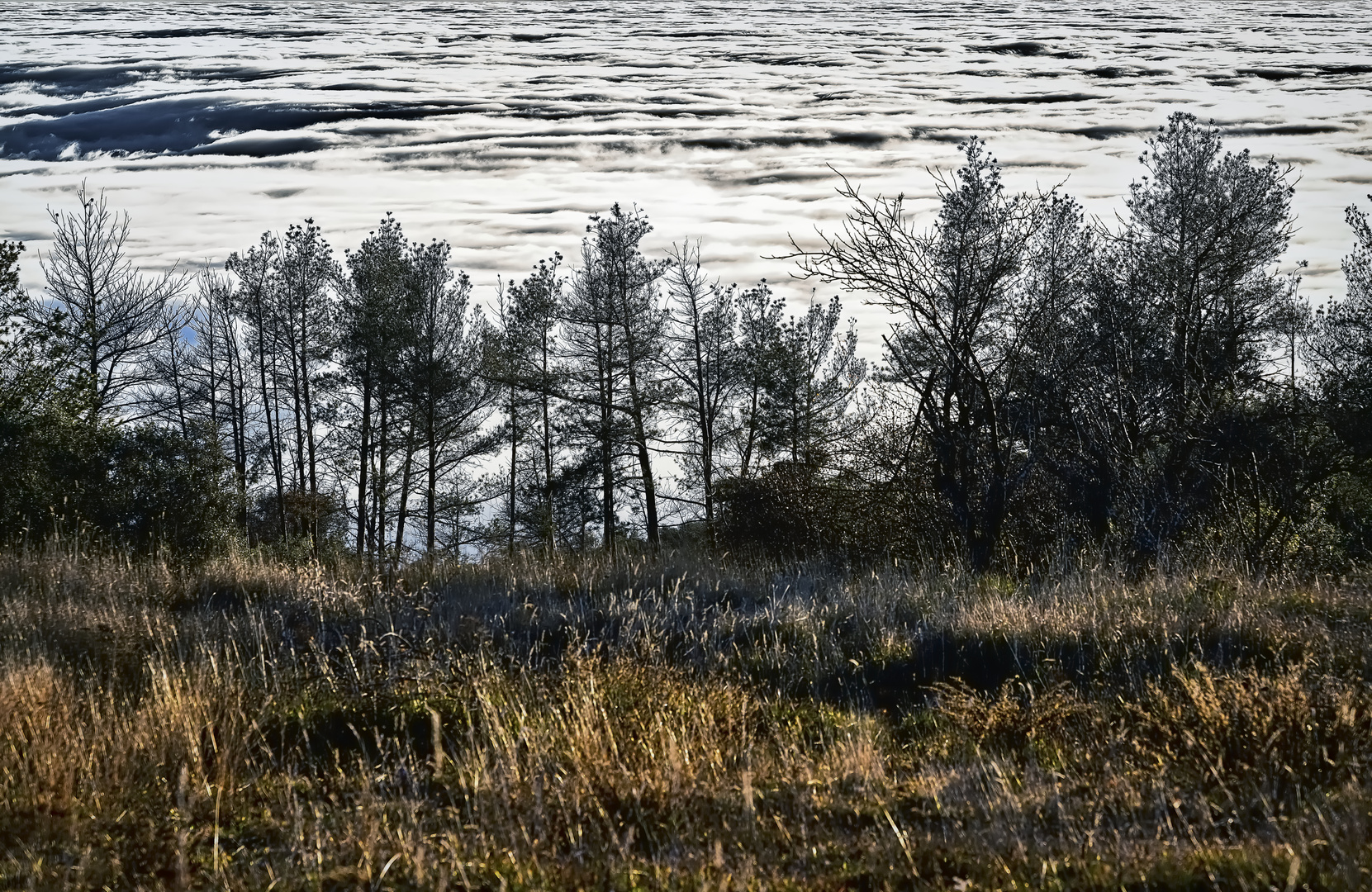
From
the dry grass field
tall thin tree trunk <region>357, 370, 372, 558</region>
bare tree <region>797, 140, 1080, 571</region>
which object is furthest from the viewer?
tall thin tree trunk <region>357, 370, 372, 558</region>

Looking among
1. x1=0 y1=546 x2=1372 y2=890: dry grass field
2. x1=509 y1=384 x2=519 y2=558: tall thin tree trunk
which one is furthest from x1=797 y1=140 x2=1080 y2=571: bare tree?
x1=509 y1=384 x2=519 y2=558: tall thin tree trunk

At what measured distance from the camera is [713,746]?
16.7 feet

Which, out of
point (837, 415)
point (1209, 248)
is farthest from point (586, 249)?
point (1209, 248)

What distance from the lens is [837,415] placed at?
90.3 ft

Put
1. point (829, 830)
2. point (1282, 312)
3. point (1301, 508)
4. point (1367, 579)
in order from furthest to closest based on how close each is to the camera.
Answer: point (1282, 312) < point (1301, 508) < point (1367, 579) < point (829, 830)

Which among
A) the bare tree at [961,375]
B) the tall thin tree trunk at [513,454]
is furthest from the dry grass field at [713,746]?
the tall thin tree trunk at [513,454]

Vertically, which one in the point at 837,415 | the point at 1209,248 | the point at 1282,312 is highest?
the point at 1209,248

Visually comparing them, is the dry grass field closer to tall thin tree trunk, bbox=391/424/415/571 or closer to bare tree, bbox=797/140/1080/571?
bare tree, bbox=797/140/1080/571

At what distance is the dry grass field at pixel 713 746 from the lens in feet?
12.7

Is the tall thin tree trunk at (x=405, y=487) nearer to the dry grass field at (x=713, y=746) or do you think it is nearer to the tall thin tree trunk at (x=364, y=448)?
the tall thin tree trunk at (x=364, y=448)

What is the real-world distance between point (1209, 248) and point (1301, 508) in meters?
5.55

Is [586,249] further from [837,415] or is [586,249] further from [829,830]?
[829,830]

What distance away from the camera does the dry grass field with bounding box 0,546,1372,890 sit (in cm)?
388

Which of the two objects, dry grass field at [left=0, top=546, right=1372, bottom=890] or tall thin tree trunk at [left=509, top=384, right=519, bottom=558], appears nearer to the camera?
dry grass field at [left=0, top=546, right=1372, bottom=890]
